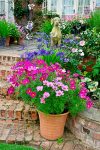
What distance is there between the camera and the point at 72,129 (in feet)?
12.4

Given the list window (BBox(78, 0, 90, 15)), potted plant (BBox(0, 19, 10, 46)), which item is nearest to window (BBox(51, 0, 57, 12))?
window (BBox(78, 0, 90, 15))

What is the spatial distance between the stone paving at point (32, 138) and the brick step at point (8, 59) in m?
1.92

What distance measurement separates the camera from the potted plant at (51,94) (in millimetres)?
3322

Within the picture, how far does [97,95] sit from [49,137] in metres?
0.86

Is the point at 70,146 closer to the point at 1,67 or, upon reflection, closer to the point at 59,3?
the point at 1,67

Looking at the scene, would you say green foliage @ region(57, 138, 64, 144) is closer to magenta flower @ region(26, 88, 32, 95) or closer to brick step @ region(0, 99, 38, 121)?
brick step @ region(0, 99, 38, 121)

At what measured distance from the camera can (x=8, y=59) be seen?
5.74 meters

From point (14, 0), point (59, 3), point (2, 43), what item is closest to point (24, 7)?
point (14, 0)

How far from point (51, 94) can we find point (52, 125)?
1.52ft

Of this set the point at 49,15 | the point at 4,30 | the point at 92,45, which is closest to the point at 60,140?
the point at 92,45

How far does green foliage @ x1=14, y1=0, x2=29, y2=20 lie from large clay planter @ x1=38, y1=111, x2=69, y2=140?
7.41 metres

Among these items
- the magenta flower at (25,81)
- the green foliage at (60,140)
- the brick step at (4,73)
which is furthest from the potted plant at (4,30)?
the green foliage at (60,140)

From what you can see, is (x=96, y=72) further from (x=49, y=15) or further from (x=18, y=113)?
(x=49, y=15)

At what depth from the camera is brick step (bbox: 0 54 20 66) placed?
5613 mm
